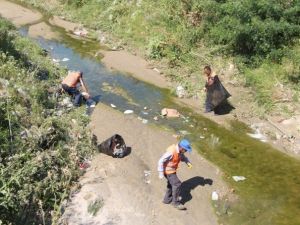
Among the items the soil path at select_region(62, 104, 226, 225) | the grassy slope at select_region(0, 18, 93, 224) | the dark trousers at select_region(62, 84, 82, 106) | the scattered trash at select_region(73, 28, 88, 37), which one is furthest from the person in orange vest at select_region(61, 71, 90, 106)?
the scattered trash at select_region(73, 28, 88, 37)

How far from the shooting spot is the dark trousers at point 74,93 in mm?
12647

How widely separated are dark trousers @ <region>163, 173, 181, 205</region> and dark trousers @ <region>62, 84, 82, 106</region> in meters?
4.63

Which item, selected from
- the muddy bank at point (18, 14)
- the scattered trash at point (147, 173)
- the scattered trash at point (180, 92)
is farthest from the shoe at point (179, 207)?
the muddy bank at point (18, 14)

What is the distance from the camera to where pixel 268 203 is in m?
9.41

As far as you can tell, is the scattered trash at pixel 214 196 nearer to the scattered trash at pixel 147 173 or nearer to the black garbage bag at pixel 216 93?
the scattered trash at pixel 147 173

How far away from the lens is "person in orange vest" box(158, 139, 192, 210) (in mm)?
8469

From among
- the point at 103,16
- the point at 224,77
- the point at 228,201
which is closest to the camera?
the point at 228,201

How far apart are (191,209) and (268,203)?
1612 millimetres

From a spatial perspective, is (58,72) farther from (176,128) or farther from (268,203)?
(268,203)

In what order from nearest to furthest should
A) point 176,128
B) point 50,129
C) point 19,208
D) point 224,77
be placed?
point 19,208 → point 50,129 → point 176,128 → point 224,77

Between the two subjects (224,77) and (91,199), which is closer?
(91,199)

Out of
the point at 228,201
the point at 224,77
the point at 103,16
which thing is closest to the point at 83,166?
the point at 228,201

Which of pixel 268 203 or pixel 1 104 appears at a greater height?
pixel 1 104

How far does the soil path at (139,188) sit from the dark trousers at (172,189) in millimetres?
138
